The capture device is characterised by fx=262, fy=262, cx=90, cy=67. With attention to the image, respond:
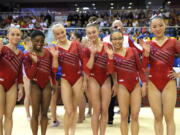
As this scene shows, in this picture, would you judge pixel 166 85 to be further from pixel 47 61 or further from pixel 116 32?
pixel 47 61

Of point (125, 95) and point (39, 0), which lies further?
point (39, 0)

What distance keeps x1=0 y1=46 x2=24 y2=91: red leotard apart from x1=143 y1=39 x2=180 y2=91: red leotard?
178 centimetres

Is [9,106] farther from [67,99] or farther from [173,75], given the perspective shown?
[173,75]

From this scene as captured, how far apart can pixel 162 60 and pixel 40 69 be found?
1657mm

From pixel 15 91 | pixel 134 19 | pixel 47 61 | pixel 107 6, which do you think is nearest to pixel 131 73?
pixel 47 61

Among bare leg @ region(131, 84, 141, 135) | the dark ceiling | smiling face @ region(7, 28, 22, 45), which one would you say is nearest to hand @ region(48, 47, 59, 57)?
smiling face @ region(7, 28, 22, 45)

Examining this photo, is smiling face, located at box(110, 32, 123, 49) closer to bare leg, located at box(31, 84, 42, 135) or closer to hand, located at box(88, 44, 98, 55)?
hand, located at box(88, 44, 98, 55)

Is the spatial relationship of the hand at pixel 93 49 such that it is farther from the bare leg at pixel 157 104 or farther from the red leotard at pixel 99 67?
the bare leg at pixel 157 104

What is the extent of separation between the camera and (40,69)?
366cm

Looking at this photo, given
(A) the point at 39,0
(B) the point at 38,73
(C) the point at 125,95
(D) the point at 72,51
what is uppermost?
(A) the point at 39,0

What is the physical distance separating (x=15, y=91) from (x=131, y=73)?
161cm

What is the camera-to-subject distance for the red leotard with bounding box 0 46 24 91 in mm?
3570

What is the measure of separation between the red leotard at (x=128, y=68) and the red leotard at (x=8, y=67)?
51.8 inches

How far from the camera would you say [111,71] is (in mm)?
3535
